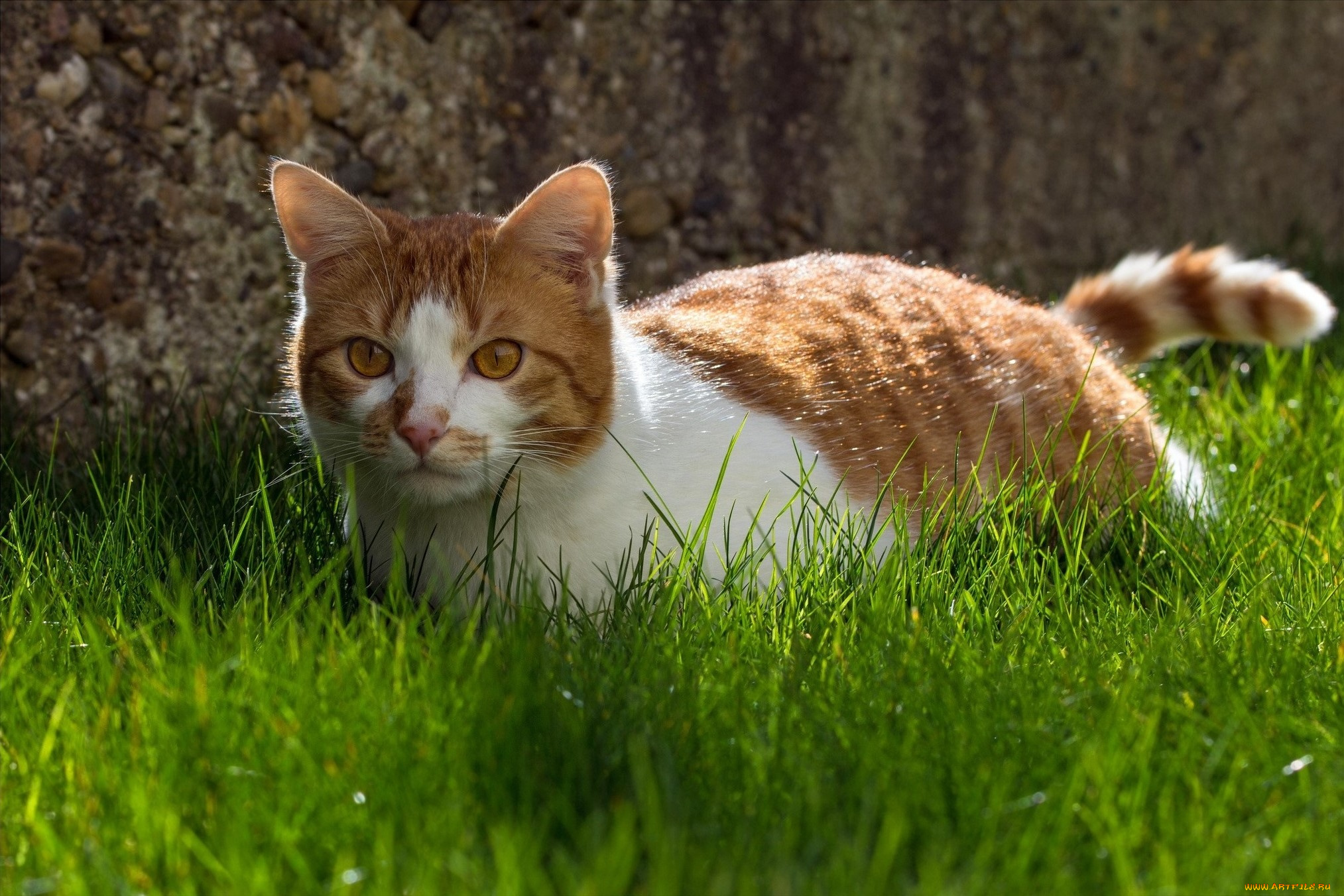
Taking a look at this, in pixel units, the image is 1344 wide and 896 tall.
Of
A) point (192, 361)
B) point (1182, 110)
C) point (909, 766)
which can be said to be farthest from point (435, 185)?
point (1182, 110)

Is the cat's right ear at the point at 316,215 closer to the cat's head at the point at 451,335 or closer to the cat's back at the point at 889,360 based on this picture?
the cat's head at the point at 451,335

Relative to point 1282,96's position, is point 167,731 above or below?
below

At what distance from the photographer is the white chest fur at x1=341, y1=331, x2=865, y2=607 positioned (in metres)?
2.05

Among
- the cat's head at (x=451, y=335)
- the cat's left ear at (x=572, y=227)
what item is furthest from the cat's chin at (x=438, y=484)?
the cat's left ear at (x=572, y=227)

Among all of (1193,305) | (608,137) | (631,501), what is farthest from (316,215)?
(1193,305)

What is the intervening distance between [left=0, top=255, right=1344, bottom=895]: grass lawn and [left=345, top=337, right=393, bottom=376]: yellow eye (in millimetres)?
319

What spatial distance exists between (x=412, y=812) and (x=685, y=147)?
9.40 feet

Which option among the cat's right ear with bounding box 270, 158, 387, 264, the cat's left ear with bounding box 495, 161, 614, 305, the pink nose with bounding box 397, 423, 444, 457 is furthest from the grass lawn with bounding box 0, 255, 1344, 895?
the cat's left ear with bounding box 495, 161, 614, 305

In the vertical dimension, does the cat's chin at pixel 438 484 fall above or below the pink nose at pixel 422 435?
below

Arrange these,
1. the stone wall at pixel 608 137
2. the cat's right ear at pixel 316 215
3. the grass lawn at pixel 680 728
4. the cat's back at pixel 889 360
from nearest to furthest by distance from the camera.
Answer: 1. the grass lawn at pixel 680 728
2. the cat's right ear at pixel 316 215
3. the cat's back at pixel 889 360
4. the stone wall at pixel 608 137

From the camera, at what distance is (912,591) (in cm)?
194

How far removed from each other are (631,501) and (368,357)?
48 cm

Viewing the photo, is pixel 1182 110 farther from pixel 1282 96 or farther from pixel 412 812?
pixel 412 812

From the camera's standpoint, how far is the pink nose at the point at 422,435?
188 cm
